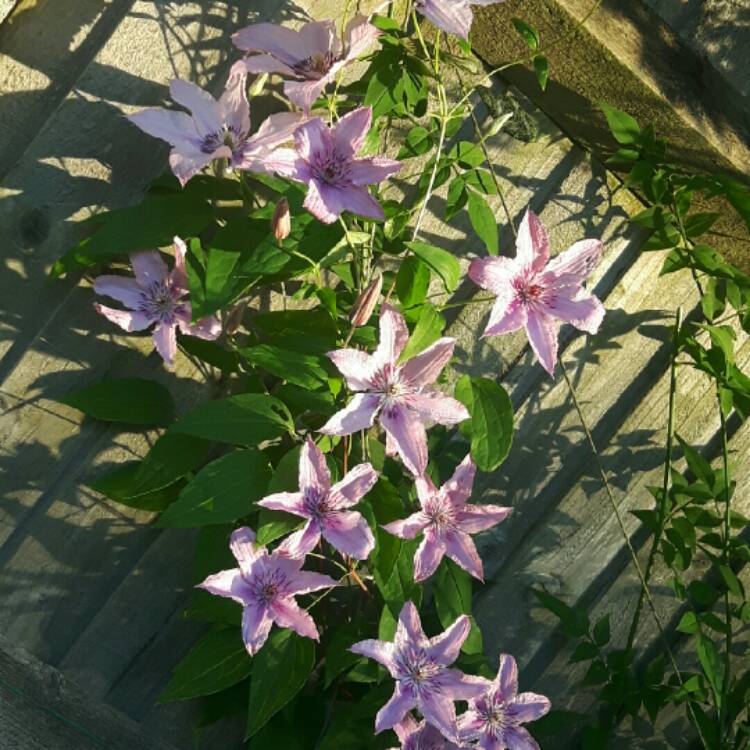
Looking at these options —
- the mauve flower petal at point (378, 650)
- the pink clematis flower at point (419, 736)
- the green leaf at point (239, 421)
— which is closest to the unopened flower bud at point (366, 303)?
the green leaf at point (239, 421)

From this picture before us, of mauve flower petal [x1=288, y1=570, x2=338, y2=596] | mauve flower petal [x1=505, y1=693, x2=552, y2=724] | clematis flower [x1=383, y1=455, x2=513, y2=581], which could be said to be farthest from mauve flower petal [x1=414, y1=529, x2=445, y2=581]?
mauve flower petal [x1=505, y1=693, x2=552, y2=724]

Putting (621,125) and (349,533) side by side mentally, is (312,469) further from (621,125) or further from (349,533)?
(621,125)

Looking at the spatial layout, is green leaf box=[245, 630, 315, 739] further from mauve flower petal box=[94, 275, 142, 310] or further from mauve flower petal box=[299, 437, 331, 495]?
mauve flower petal box=[94, 275, 142, 310]

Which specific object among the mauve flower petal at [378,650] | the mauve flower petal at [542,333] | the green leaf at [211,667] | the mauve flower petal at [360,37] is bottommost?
the green leaf at [211,667]

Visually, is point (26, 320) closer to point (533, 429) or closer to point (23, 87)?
point (23, 87)

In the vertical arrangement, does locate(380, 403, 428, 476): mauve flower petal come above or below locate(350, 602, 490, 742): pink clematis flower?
above

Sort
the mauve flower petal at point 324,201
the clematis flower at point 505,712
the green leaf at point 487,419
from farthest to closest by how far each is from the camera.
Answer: the clematis flower at point 505,712 → the green leaf at point 487,419 → the mauve flower petal at point 324,201

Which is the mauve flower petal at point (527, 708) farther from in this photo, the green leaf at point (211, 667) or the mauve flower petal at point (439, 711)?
the green leaf at point (211, 667)
